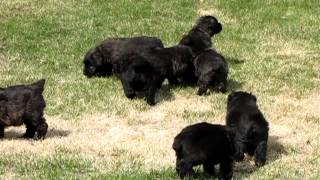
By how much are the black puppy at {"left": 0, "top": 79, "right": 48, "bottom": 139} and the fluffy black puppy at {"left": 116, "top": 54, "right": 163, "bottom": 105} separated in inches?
94.7

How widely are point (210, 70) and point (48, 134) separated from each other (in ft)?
11.1

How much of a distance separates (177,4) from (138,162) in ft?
37.0

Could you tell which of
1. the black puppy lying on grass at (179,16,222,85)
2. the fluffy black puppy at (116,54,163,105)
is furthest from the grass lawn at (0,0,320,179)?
the black puppy lying on grass at (179,16,222,85)

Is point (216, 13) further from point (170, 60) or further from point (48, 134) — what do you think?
point (48, 134)

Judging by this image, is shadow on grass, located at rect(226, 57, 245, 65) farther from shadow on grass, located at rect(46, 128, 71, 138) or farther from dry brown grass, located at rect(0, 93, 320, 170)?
shadow on grass, located at rect(46, 128, 71, 138)

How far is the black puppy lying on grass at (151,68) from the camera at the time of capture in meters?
13.3

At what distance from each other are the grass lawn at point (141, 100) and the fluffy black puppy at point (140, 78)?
217mm

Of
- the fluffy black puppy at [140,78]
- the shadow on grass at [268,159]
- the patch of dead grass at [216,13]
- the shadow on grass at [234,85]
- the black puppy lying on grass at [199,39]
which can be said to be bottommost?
the shadow on grass at [234,85]

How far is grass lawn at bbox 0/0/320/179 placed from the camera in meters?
10.4

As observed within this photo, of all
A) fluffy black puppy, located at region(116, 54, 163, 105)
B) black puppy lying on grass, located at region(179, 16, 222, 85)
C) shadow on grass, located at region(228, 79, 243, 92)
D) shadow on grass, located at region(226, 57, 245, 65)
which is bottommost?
shadow on grass, located at region(228, 79, 243, 92)

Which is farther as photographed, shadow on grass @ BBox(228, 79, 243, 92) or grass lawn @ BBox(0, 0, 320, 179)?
shadow on grass @ BBox(228, 79, 243, 92)

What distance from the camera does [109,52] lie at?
15.2 metres

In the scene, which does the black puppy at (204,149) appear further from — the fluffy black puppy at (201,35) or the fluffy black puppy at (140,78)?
the fluffy black puppy at (201,35)

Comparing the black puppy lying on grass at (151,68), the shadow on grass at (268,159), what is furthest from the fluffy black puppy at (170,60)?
the shadow on grass at (268,159)
